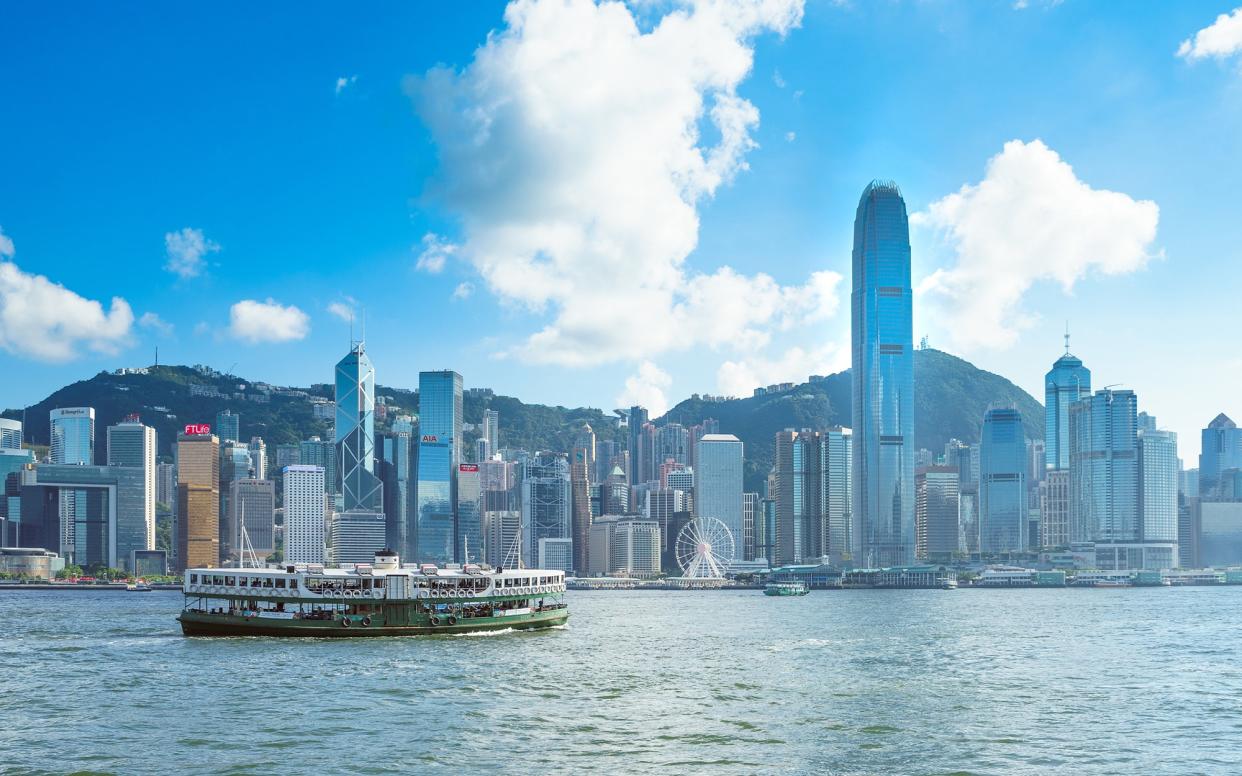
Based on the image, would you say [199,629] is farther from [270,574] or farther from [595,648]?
[595,648]

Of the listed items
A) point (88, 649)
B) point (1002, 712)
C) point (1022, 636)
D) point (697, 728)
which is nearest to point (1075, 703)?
point (1002, 712)

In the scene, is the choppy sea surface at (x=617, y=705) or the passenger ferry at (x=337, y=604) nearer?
the choppy sea surface at (x=617, y=705)

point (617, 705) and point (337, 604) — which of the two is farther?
point (337, 604)

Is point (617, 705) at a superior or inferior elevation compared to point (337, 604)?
inferior

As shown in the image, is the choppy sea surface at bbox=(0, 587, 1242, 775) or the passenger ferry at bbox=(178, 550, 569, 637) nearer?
the choppy sea surface at bbox=(0, 587, 1242, 775)
